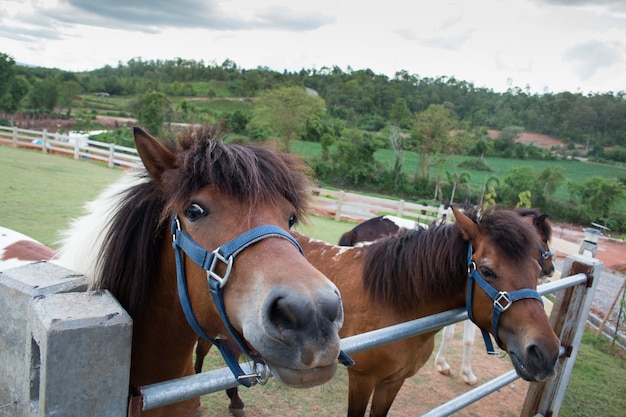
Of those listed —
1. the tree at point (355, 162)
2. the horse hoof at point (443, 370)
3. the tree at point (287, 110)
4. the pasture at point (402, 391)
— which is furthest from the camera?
the tree at point (287, 110)

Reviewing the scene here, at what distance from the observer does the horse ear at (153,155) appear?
4.69ft

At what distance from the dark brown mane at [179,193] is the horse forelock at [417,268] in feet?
5.28

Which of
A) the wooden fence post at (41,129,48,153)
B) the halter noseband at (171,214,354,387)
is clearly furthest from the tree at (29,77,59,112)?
the halter noseband at (171,214,354,387)

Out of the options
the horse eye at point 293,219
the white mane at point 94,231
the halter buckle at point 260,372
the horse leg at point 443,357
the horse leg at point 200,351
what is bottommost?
the horse leg at point 443,357

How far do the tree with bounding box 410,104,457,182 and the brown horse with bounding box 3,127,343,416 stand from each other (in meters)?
33.1

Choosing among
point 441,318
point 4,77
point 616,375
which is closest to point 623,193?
point 616,375

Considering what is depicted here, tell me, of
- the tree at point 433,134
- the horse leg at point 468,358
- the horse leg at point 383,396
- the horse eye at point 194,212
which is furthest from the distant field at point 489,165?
the horse eye at point 194,212

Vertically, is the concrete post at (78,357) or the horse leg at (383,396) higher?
the concrete post at (78,357)

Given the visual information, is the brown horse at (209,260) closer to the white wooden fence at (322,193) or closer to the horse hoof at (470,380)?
the horse hoof at (470,380)

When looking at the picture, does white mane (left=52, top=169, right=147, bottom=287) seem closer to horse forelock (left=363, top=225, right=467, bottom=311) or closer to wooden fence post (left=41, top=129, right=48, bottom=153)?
horse forelock (left=363, top=225, right=467, bottom=311)

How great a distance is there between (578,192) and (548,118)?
118 feet

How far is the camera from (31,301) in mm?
1073

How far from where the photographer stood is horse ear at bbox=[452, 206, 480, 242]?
108 inches

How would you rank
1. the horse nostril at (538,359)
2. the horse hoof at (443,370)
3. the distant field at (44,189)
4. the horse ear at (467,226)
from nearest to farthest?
the horse nostril at (538,359), the horse ear at (467,226), the horse hoof at (443,370), the distant field at (44,189)
